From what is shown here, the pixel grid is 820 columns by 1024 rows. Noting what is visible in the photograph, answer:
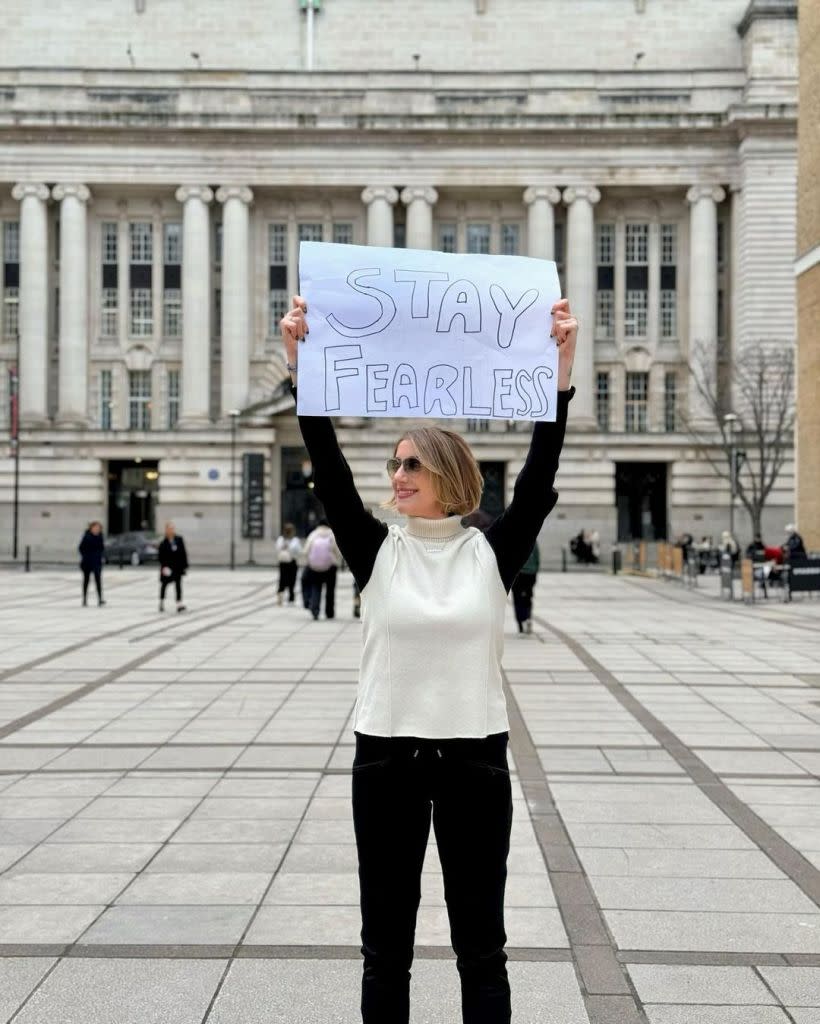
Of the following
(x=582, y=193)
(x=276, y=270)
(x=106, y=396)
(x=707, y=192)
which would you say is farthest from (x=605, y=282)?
(x=106, y=396)

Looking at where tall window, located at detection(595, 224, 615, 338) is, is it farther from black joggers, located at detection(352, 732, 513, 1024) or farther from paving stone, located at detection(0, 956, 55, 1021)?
black joggers, located at detection(352, 732, 513, 1024)

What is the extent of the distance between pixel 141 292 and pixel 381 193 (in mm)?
13869

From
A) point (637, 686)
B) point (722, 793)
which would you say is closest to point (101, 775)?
point (722, 793)

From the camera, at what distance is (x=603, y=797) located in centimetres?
798

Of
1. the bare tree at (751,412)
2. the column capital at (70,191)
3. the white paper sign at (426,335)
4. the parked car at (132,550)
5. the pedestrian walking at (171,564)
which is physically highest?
the column capital at (70,191)

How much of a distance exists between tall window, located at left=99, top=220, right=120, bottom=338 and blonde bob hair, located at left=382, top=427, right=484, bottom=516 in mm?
62542

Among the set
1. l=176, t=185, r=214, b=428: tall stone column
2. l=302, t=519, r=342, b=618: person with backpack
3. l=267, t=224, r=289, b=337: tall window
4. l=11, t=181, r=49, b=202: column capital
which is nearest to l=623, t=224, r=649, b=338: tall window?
l=267, t=224, r=289, b=337: tall window

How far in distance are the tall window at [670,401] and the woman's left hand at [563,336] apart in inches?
2379

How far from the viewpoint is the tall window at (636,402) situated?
64062 mm

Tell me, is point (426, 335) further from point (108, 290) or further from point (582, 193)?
point (108, 290)

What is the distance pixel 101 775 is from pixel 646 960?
4886mm

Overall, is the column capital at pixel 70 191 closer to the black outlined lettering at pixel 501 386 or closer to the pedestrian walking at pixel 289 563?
the pedestrian walking at pixel 289 563

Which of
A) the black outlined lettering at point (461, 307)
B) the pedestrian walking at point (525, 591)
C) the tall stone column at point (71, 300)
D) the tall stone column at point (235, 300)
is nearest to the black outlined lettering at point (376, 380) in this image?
the black outlined lettering at point (461, 307)

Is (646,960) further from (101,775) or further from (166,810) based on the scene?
(101,775)
